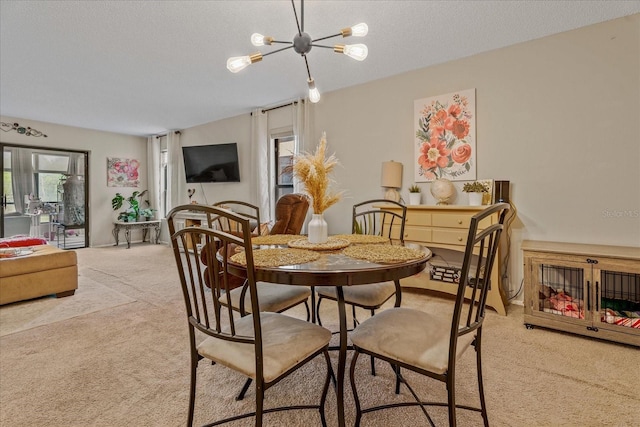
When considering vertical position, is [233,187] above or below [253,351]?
above

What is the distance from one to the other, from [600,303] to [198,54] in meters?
3.90

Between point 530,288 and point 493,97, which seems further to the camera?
point 493,97

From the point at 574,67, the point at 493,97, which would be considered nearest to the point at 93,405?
the point at 493,97

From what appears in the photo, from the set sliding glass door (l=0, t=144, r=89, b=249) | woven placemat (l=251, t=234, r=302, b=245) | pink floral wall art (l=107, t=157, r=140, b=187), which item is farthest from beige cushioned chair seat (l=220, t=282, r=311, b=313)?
pink floral wall art (l=107, t=157, r=140, b=187)

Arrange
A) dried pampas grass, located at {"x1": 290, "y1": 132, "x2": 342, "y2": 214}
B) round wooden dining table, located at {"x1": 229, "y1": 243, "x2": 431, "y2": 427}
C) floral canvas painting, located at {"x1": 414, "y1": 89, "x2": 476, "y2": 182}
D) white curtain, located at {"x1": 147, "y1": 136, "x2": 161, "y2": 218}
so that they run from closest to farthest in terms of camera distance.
Answer: 1. round wooden dining table, located at {"x1": 229, "y1": 243, "x2": 431, "y2": 427}
2. dried pampas grass, located at {"x1": 290, "y1": 132, "x2": 342, "y2": 214}
3. floral canvas painting, located at {"x1": 414, "y1": 89, "x2": 476, "y2": 182}
4. white curtain, located at {"x1": 147, "y1": 136, "x2": 161, "y2": 218}

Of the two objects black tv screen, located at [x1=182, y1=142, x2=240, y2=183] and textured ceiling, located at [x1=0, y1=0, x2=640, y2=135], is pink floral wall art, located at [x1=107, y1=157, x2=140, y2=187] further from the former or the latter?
textured ceiling, located at [x1=0, y1=0, x2=640, y2=135]

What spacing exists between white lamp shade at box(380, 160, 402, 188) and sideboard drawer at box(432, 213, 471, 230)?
66 centimetres

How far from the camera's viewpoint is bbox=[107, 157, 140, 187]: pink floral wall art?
6.62 m

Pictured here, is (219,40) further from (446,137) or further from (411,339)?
(411,339)

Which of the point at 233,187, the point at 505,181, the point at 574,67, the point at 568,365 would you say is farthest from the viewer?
the point at 233,187

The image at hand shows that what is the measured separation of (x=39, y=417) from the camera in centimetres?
144

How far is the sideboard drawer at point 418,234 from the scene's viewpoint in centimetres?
300

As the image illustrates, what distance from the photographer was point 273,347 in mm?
1154

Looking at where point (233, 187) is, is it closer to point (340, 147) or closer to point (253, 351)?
point (340, 147)
